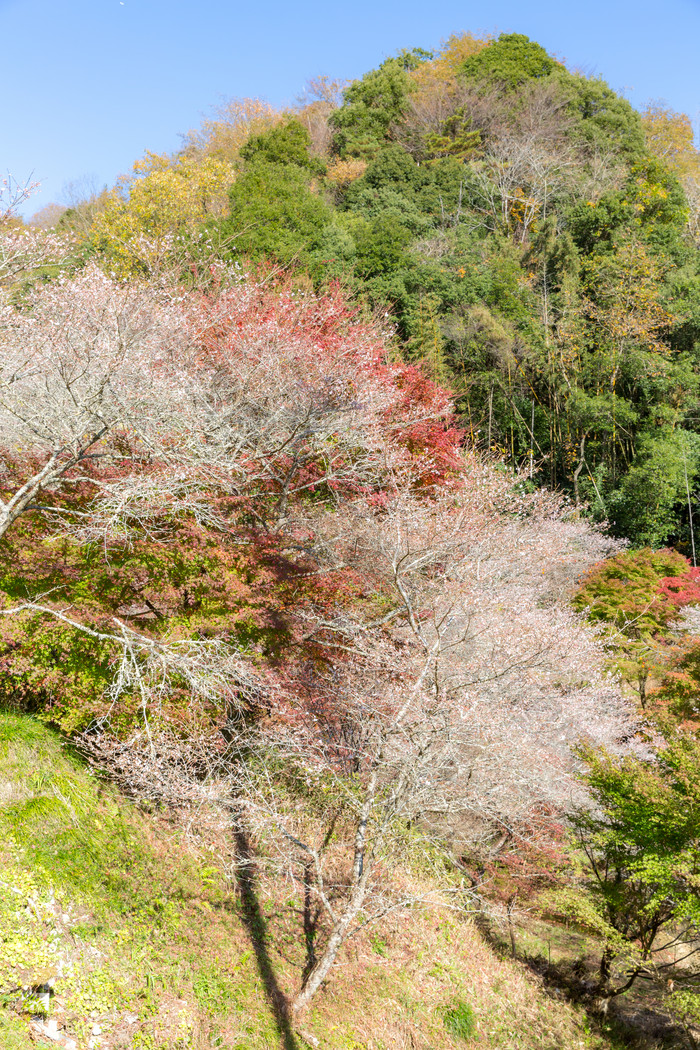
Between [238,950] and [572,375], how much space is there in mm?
16679

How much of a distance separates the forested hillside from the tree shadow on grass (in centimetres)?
Answer: 3

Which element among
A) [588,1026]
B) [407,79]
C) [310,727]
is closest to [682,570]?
[588,1026]

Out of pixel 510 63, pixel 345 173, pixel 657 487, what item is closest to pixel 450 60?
pixel 510 63

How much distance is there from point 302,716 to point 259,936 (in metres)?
2.14

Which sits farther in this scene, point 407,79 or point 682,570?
point 407,79

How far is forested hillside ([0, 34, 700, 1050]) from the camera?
538 cm

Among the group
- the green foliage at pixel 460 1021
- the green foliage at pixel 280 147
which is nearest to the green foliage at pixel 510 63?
the green foliage at pixel 280 147

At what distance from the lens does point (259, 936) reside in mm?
6246

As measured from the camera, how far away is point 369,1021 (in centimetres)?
597

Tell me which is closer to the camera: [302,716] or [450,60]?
[302,716]

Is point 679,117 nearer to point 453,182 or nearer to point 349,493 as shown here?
point 453,182

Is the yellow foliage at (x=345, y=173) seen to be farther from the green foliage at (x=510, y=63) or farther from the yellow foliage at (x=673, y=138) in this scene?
the yellow foliage at (x=673, y=138)

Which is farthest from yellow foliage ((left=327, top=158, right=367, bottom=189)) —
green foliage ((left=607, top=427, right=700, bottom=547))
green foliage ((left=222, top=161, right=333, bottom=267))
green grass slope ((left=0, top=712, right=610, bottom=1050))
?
green grass slope ((left=0, top=712, right=610, bottom=1050))

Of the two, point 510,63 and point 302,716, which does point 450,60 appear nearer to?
point 510,63
